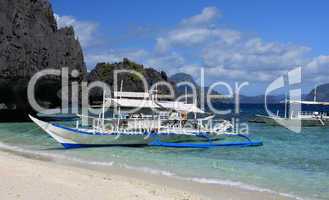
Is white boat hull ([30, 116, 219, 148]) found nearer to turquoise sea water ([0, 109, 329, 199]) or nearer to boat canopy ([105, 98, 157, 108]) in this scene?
turquoise sea water ([0, 109, 329, 199])

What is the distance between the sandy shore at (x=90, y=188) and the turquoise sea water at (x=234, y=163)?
131cm

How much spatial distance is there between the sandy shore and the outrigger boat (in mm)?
10791

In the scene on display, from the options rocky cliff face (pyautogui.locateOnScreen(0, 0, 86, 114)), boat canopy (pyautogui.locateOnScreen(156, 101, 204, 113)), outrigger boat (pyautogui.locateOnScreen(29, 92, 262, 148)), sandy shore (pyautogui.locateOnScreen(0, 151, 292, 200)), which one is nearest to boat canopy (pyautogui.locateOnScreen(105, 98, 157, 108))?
outrigger boat (pyautogui.locateOnScreen(29, 92, 262, 148))

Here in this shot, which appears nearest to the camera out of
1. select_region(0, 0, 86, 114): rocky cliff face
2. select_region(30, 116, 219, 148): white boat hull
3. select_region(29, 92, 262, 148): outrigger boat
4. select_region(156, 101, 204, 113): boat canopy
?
select_region(30, 116, 219, 148): white boat hull

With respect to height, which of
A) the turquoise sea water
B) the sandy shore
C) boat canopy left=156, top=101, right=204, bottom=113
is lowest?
the turquoise sea water

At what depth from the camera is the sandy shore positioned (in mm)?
12047

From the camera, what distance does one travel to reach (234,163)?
74.7 feet

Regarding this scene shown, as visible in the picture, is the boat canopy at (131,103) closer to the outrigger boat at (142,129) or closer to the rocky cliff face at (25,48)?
the outrigger boat at (142,129)

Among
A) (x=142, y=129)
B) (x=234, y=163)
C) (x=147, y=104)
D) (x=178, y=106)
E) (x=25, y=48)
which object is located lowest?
→ (x=234, y=163)

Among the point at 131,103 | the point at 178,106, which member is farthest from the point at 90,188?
the point at 178,106

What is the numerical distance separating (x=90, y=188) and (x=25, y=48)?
1865 inches

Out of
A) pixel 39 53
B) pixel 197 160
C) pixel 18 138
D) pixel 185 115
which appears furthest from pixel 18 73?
pixel 197 160

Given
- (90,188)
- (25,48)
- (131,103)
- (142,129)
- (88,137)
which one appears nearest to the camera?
(90,188)

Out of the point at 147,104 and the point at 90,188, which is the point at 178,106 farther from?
the point at 90,188
